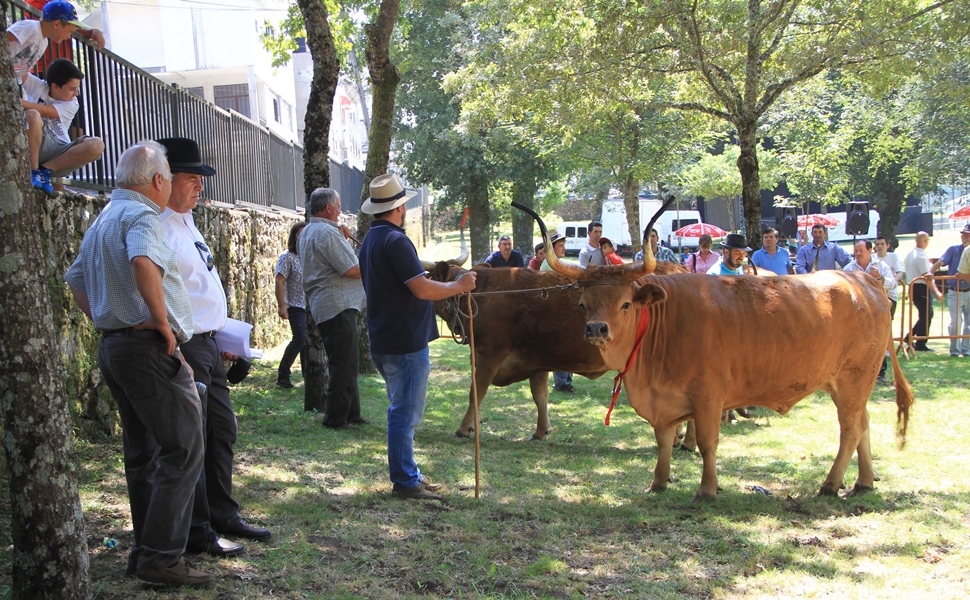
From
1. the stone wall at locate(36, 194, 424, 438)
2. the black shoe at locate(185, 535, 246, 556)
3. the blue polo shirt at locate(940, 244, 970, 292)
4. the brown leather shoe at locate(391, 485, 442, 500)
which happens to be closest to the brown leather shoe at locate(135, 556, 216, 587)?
the black shoe at locate(185, 535, 246, 556)

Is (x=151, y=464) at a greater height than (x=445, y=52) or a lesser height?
lesser

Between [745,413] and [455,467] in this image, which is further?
[745,413]

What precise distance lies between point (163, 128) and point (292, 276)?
2.40 metres

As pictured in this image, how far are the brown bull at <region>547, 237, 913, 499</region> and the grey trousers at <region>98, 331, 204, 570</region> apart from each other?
2.97 meters

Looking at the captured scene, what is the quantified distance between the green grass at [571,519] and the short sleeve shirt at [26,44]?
9.26 feet

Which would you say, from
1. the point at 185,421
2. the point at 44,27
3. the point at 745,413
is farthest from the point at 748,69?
the point at 185,421

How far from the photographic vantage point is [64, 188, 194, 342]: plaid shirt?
391cm

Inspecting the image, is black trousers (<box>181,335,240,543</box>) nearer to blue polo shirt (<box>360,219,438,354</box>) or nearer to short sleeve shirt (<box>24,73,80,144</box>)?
blue polo shirt (<box>360,219,438,354</box>)

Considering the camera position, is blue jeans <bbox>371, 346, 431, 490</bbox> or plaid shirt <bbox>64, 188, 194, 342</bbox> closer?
plaid shirt <bbox>64, 188, 194, 342</bbox>

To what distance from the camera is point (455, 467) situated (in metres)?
7.07

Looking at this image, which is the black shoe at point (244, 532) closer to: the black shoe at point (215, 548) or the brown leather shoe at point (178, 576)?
the black shoe at point (215, 548)

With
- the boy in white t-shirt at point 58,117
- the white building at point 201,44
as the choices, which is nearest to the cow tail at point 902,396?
the boy in white t-shirt at point 58,117

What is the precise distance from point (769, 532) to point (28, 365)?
4314 millimetres

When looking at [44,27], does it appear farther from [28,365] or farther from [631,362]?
[631,362]
